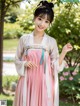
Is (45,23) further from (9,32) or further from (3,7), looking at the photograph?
(9,32)

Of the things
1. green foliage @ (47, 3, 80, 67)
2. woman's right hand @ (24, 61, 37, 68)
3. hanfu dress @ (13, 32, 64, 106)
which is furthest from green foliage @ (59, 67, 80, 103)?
woman's right hand @ (24, 61, 37, 68)

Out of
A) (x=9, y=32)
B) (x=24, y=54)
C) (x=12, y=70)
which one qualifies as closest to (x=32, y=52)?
(x=24, y=54)

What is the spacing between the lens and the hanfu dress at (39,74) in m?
3.88

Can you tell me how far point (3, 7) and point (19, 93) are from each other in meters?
3.89

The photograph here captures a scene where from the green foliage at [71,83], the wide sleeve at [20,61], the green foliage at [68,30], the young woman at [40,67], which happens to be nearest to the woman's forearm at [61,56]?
the young woman at [40,67]

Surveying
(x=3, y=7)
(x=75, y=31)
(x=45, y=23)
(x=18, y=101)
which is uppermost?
(x=3, y=7)

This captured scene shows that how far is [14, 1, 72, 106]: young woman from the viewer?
387 centimetres

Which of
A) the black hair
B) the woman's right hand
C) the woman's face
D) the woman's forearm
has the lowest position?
the woman's right hand

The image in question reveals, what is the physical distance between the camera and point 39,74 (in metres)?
3.89

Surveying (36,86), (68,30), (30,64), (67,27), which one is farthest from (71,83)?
(30,64)

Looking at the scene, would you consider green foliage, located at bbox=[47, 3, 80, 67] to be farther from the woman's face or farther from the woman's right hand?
the woman's right hand

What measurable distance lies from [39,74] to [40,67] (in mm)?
76

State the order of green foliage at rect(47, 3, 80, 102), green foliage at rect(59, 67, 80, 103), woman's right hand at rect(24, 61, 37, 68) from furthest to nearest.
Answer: green foliage at rect(47, 3, 80, 102)
green foliage at rect(59, 67, 80, 103)
woman's right hand at rect(24, 61, 37, 68)

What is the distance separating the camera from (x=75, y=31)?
7.42 metres
